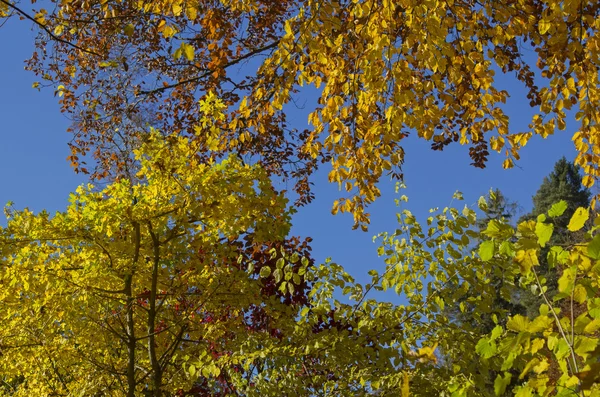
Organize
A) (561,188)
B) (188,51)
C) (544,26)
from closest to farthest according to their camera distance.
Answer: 1. (188,51)
2. (544,26)
3. (561,188)

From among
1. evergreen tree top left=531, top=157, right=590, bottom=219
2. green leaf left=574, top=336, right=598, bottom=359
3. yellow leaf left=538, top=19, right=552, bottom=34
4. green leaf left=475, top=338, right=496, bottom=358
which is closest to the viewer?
green leaf left=574, top=336, right=598, bottom=359

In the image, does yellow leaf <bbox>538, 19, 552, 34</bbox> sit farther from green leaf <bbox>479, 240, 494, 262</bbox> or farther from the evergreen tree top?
the evergreen tree top

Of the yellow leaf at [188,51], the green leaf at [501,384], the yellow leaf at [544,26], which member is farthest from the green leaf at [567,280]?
the yellow leaf at [544,26]

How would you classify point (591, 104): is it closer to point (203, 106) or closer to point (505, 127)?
point (505, 127)

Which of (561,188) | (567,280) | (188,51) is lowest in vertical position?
(567,280)

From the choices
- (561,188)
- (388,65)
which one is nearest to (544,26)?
(388,65)

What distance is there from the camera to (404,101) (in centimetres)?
402

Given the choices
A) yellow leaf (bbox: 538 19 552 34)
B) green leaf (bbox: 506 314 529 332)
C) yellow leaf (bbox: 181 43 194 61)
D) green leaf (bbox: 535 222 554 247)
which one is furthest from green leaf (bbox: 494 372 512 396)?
yellow leaf (bbox: 538 19 552 34)

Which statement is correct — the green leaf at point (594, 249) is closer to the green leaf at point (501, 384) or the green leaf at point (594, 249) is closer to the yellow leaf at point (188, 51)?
the green leaf at point (501, 384)

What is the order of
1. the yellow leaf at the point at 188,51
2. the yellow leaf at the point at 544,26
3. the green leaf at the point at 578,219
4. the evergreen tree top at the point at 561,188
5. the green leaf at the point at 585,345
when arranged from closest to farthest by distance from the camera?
the green leaf at the point at 585,345, the green leaf at the point at 578,219, the yellow leaf at the point at 188,51, the yellow leaf at the point at 544,26, the evergreen tree top at the point at 561,188

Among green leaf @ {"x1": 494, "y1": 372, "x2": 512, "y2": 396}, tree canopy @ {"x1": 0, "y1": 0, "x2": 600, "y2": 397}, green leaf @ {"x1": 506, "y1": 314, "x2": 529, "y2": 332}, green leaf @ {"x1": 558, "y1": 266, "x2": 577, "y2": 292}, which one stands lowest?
green leaf @ {"x1": 494, "y1": 372, "x2": 512, "y2": 396}

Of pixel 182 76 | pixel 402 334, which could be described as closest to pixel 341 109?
pixel 402 334

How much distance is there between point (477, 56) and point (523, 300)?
78.8 feet

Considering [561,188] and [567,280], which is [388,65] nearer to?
[567,280]
